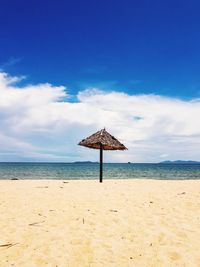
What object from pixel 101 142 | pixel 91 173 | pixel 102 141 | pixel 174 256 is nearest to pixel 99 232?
pixel 174 256

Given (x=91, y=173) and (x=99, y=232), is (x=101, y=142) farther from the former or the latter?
(x=91, y=173)

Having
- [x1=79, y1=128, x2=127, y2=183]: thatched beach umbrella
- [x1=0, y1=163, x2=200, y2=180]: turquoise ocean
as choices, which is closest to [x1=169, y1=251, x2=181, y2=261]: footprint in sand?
[x1=79, y1=128, x2=127, y2=183]: thatched beach umbrella

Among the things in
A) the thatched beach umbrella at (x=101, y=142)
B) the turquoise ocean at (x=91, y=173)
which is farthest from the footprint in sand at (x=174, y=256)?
the turquoise ocean at (x=91, y=173)

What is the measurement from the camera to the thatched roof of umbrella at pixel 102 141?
1889 centimetres

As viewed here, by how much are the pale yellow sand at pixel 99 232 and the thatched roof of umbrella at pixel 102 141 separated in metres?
7.68

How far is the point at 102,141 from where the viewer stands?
739 inches

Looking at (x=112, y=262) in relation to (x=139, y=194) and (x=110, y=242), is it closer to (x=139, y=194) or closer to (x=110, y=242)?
(x=110, y=242)

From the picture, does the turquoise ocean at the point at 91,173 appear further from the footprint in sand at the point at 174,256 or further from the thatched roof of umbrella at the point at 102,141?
the footprint in sand at the point at 174,256

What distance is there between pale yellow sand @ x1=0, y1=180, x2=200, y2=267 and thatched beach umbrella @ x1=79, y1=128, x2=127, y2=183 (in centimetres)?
768

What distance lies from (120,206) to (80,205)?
1.39 meters

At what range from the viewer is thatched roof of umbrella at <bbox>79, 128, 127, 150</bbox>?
18.9m

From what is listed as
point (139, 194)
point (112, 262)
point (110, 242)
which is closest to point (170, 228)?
point (110, 242)

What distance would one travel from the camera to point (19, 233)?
706 centimetres

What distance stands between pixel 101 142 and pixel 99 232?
11692 mm
